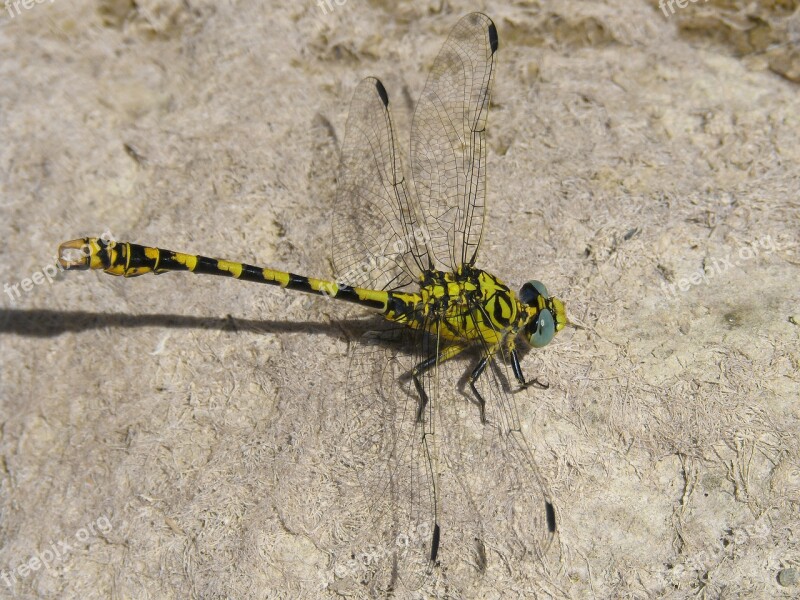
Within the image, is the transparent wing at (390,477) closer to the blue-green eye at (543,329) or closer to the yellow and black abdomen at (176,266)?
the yellow and black abdomen at (176,266)

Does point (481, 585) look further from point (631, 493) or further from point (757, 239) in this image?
point (757, 239)

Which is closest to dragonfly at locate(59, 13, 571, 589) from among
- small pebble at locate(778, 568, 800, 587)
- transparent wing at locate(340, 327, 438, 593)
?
transparent wing at locate(340, 327, 438, 593)

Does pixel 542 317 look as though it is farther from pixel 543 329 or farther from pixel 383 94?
pixel 383 94

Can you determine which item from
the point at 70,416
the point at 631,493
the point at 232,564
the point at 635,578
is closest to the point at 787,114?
the point at 631,493

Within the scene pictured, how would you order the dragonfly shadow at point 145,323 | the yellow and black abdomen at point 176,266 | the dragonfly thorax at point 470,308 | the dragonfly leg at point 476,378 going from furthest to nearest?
the dragonfly shadow at point 145,323
the dragonfly thorax at point 470,308
the dragonfly leg at point 476,378
the yellow and black abdomen at point 176,266

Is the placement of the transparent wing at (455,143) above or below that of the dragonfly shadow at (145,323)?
above

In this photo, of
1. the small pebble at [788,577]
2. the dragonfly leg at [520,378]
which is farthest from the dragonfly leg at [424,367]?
the small pebble at [788,577]

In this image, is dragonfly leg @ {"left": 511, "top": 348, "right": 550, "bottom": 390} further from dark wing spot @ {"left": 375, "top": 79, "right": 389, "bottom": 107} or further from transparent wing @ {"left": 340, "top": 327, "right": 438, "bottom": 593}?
dark wing spot @ {"left": 375, "top": 79, "right": 389, "bottom": 107}
